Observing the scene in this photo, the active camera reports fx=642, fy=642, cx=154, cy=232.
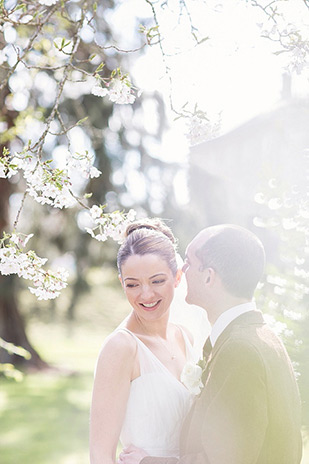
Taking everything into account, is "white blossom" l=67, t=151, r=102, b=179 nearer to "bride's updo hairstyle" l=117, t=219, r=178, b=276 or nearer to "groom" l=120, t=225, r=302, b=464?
"bride's updo hairstyle" l=117, t=219, r=178, b=276

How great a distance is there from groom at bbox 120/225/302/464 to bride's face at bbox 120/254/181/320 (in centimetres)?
20

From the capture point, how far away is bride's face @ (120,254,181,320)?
104 inches

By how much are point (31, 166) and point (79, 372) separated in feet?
46.2

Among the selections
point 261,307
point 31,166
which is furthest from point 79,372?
point 31,166

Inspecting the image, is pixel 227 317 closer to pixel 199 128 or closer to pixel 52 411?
pixel 199 128

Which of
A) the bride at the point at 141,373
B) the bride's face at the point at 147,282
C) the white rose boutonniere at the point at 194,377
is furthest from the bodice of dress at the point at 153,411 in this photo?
the white rose boutonniere at the point at 194,377

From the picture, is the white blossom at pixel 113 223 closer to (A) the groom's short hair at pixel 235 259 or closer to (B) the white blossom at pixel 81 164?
(B) the white blossom at pixel 81 164

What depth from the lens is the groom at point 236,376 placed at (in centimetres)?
210

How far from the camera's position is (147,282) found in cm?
265

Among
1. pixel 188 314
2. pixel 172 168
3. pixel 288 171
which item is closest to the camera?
pixel 188 314

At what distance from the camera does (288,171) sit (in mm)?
3711

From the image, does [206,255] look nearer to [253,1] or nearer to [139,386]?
[139,386]

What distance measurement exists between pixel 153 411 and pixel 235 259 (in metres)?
0.77

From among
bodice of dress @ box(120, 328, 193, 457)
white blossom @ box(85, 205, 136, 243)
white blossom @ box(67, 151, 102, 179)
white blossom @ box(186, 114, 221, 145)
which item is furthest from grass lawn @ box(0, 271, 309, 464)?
white blossom @ box(67, 151, 102, 179)
